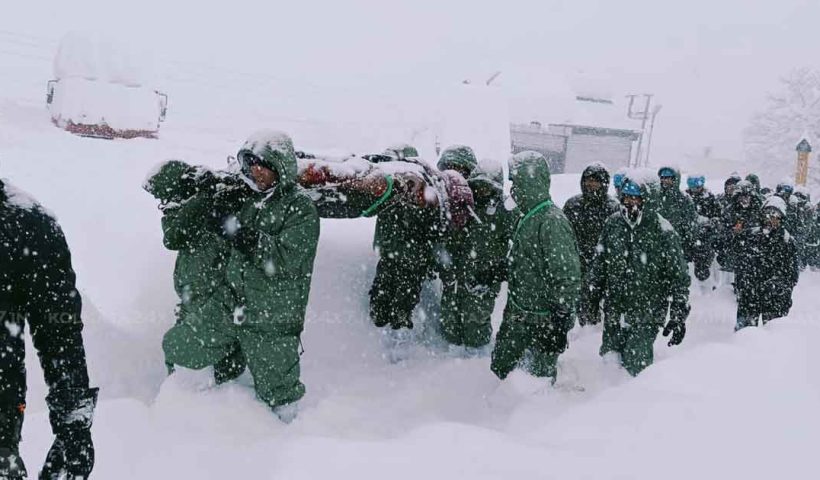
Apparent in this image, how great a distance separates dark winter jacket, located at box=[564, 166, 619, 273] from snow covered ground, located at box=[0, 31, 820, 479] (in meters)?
1.02

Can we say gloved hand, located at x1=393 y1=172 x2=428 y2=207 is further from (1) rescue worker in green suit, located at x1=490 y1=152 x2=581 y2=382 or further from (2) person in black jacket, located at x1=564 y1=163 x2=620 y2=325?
(2) person in black jacket, located at x1=564 y1=163 x2=620 y2=325

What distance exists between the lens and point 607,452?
2.66m

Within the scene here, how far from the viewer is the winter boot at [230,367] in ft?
13.1

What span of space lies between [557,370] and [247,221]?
8.85 ft

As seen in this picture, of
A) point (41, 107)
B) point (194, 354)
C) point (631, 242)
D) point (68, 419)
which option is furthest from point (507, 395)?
point (41, 107)

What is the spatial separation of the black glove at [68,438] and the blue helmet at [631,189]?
3982 mm

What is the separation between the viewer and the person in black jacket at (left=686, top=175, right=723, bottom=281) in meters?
9.26

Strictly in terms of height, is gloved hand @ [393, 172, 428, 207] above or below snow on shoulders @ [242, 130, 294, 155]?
below

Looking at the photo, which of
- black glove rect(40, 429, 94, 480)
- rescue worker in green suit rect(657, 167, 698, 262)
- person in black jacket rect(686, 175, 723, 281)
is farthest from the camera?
person in black jacket rect(686, 175, 723, 281)

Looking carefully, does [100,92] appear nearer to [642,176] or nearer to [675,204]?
[675,204]

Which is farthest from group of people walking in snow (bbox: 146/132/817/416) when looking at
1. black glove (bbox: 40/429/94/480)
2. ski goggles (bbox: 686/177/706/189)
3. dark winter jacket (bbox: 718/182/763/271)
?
ski goggles (bbox: 686/177/706/189)

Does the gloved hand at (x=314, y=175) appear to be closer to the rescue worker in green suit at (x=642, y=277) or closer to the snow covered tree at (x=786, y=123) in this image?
the rescue worker in green suit at (x=642, y=277)

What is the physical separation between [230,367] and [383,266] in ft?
5.37

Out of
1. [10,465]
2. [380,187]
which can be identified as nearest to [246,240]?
[380,187]
